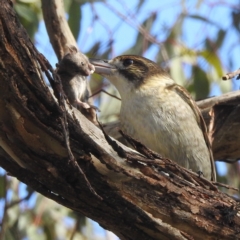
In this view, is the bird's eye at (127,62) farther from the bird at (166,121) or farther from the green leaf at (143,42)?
the green leaf at (143,42)

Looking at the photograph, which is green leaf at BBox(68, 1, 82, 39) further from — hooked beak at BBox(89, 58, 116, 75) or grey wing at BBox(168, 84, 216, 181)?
grey wing at BBox(168, 84, 216, 181)

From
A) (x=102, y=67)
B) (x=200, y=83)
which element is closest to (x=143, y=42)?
(x=200, y=83)

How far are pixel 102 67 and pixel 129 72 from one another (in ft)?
0.72

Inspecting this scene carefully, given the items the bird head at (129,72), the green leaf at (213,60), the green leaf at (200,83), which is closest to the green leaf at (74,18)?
the bird head at (129,72)

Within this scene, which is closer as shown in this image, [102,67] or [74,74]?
[74,74]

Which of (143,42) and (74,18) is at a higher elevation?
(143,42)

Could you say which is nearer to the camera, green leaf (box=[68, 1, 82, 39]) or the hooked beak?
the hooked beak

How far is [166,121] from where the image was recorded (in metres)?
3.61

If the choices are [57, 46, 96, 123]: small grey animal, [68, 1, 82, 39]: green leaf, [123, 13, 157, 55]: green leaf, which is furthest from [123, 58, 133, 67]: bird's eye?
→ [123, 13, 157, 55]: green leaf

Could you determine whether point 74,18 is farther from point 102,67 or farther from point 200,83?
point 200,83

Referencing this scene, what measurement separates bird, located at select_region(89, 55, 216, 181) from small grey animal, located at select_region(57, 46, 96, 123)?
0.32 m

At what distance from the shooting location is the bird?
3.60m

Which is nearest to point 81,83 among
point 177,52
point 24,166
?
point 24,166

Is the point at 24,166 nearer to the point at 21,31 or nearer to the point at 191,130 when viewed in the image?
the point at 21,31
